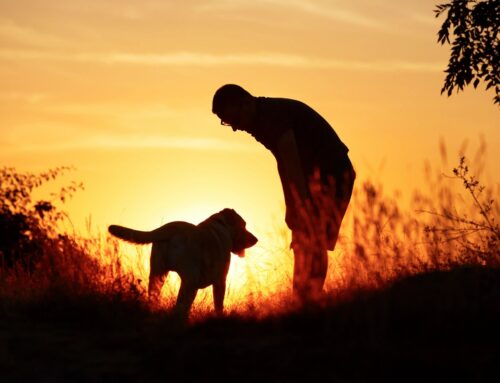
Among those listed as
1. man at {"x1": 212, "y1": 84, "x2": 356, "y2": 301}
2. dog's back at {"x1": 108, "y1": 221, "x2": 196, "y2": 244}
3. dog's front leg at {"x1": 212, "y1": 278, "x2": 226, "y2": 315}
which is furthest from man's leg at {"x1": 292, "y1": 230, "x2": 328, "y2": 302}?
dog's back at {"x1": 108, "y1": 221, "x2": 196, "y2": 244}

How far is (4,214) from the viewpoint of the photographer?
13.9 m

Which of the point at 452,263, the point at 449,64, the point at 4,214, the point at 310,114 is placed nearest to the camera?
the point at 452,263

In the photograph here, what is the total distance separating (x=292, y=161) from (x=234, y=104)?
68cm

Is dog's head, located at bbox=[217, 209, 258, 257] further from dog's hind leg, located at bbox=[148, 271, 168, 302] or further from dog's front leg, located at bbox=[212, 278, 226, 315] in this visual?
dog's hind leg, located at bbox=[148, 271, 168, 302]

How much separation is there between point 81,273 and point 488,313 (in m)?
3.62

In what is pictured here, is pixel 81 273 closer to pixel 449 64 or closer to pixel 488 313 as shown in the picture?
pixel 488 313

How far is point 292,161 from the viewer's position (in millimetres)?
7359

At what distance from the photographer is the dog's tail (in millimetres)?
7652

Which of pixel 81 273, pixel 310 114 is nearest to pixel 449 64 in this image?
pixel 310 114

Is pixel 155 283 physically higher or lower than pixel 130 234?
lower

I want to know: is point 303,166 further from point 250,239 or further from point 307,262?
point 250,239

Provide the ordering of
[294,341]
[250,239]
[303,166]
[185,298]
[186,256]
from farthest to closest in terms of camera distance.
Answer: [250,239] < [303,166] < [186,256] < [185,298] < [294,341]

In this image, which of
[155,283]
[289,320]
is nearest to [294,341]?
[289,320]

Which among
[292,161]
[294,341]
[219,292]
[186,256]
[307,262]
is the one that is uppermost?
[292,161]
